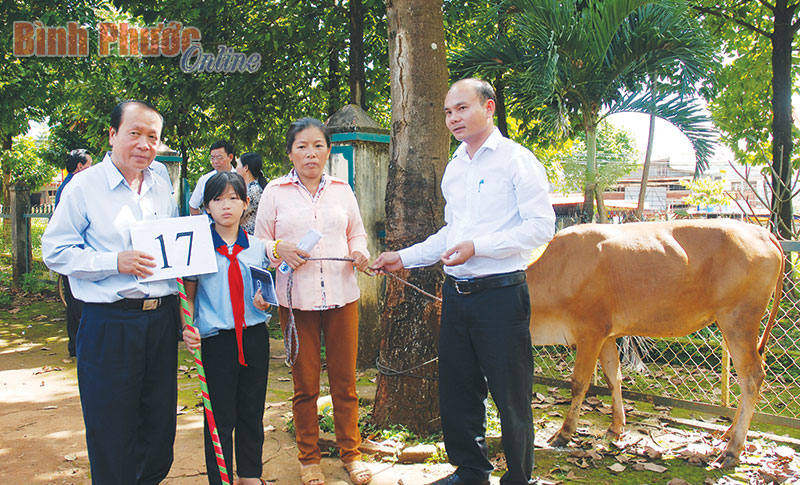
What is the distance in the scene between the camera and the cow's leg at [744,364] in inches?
160

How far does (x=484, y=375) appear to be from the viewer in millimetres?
3445

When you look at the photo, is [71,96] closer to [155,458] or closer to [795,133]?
[155,458]

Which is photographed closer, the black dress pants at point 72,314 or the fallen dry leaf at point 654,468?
the fallen dry leaf at point 654,468

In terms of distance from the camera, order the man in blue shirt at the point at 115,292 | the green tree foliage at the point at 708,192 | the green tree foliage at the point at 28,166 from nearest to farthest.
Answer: the man in blue shirt at the point at 115,292, the green tree foliage at the point at 708,192, the green tree foliage at the point at 28,166

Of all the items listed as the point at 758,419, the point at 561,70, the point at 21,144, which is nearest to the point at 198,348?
the point at 758,419

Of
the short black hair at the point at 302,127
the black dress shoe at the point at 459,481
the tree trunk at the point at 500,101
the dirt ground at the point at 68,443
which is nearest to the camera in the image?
the black dress shoe at the point at 459,481

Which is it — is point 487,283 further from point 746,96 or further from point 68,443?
point 746,96

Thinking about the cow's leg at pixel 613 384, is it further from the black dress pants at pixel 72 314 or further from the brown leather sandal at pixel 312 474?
the black dress pants at pixel 72 314

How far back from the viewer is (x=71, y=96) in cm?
1268

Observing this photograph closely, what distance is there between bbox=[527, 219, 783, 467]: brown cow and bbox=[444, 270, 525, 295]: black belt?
1.31 meters

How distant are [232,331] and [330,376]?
27.7 inches

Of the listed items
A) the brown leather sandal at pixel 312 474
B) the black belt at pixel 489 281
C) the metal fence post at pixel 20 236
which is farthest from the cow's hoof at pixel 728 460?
the metal fence post at pixel 20 236

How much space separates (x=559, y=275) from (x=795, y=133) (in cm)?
979

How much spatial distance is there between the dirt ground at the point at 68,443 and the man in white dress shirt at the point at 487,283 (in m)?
0.69
